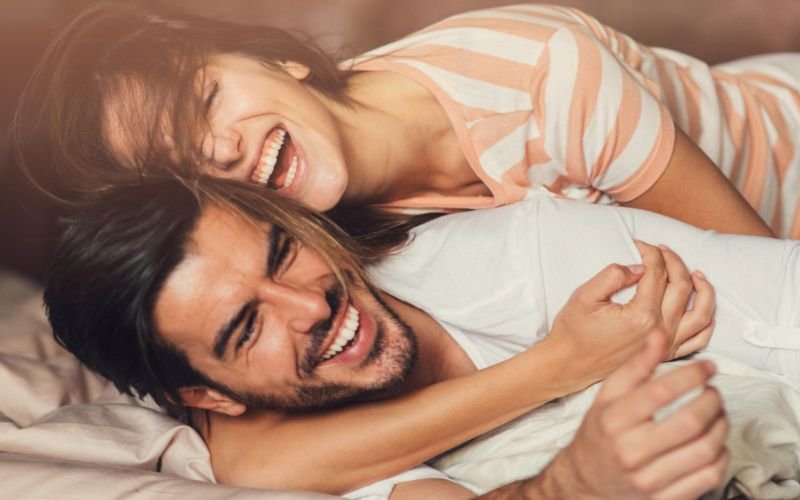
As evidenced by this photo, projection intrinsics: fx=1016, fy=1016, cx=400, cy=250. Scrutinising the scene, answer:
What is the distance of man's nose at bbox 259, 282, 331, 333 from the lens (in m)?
0.97

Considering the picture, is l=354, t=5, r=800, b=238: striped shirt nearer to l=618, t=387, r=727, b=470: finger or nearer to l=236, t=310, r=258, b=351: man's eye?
l=236, t=310, r=258, b=351: man's eye

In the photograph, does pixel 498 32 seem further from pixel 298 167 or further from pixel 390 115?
pixel 298 167

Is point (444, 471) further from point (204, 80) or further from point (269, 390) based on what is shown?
point (204, 80)

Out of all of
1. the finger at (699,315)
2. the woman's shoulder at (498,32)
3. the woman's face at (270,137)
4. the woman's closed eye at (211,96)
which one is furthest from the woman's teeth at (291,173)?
the finger at (699,315)

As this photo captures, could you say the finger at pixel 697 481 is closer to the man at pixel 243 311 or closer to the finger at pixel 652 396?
the finger at pixel 652 396

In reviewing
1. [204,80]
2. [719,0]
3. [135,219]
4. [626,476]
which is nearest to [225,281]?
[135,219]

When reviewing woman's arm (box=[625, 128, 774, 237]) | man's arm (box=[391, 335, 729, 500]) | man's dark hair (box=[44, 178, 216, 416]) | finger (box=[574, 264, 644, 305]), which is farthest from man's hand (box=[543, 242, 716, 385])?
man's dark hair (box=[44, 178, 216, 416])

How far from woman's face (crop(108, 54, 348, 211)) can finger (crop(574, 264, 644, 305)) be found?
10.6 inches

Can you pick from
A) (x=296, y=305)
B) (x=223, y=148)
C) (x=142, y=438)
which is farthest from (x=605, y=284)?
(x=142, y=438)

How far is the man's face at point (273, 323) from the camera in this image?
98 cm

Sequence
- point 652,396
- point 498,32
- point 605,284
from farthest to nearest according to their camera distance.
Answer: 1. point 498,32
2. point 605,284
3. point 652,396

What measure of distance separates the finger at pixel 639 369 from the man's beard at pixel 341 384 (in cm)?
39

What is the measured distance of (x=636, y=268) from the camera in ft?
Answer: 3.10

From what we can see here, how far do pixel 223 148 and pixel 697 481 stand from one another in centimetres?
58
